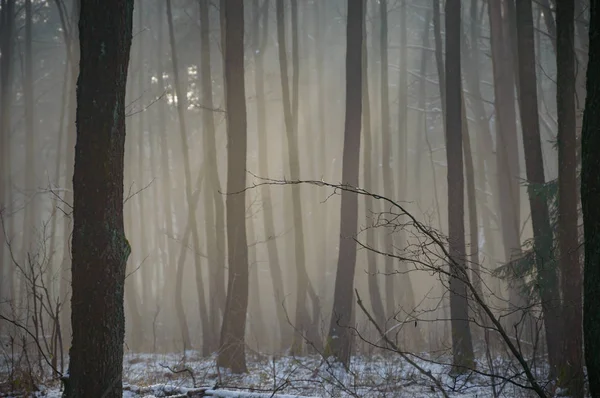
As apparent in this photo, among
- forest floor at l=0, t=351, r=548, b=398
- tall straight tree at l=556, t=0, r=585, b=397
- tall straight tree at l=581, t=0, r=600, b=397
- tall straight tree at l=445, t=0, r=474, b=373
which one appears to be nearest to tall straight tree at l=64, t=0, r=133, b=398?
forest floor at l=0, t=351, r=548, b=398

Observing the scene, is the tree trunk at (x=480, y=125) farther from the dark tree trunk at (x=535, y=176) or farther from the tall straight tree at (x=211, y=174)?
the dark tree trunk at (x=535, y=176)

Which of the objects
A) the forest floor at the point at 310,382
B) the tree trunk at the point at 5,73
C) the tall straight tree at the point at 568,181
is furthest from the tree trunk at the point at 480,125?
the tree trunk at the point at 5,73

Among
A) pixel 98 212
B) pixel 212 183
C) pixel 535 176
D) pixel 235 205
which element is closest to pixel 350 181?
pixel 235 205

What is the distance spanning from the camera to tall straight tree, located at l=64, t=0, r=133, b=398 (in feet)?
14.5

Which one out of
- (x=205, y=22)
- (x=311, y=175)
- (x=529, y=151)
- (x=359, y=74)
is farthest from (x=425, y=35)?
(x=529, y=151)

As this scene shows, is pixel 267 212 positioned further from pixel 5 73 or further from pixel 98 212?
pixel 98 212

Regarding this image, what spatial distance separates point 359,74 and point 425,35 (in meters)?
14.4

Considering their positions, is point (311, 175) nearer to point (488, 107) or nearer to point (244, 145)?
point (488, 107)

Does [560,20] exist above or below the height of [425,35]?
below

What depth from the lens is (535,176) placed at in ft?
30.0

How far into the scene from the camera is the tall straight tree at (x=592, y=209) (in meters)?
3.23

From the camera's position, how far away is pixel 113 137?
457 cm

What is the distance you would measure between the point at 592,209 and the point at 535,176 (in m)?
6.22

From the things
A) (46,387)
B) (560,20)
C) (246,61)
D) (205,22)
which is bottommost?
(46,387)
